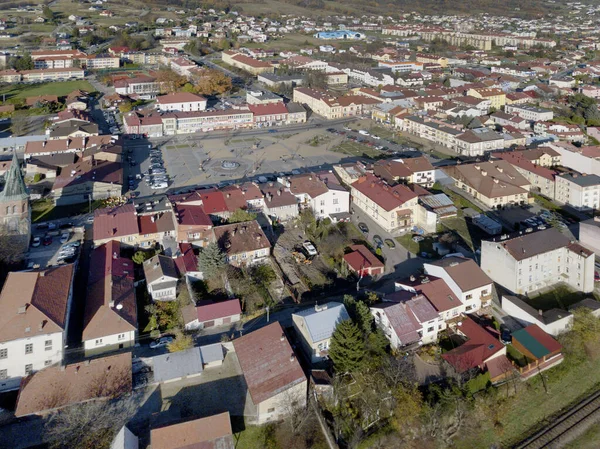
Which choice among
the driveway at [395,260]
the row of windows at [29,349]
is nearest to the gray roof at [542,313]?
Answer: the driveway at [395,260]

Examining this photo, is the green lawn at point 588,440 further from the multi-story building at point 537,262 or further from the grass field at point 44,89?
the grass field at point 44,89

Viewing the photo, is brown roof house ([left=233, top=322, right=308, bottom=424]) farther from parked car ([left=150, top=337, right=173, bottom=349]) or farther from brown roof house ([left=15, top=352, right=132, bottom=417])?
brown roof house ([left=15, top=352, right=132, bottom=417])

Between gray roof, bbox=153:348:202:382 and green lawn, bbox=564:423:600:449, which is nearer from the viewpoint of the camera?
green lawn, bbox=564:423:600:449

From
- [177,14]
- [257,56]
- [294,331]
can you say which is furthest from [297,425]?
[177,14]

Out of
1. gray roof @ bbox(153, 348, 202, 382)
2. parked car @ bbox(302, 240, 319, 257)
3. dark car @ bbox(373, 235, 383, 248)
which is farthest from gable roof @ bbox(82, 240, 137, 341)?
dark car @ bbox(373, 235, 383, 248)

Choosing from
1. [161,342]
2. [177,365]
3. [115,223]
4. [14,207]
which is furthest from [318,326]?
[14,207]

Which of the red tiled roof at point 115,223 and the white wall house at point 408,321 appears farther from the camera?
the red tiled roof at point 115,223
